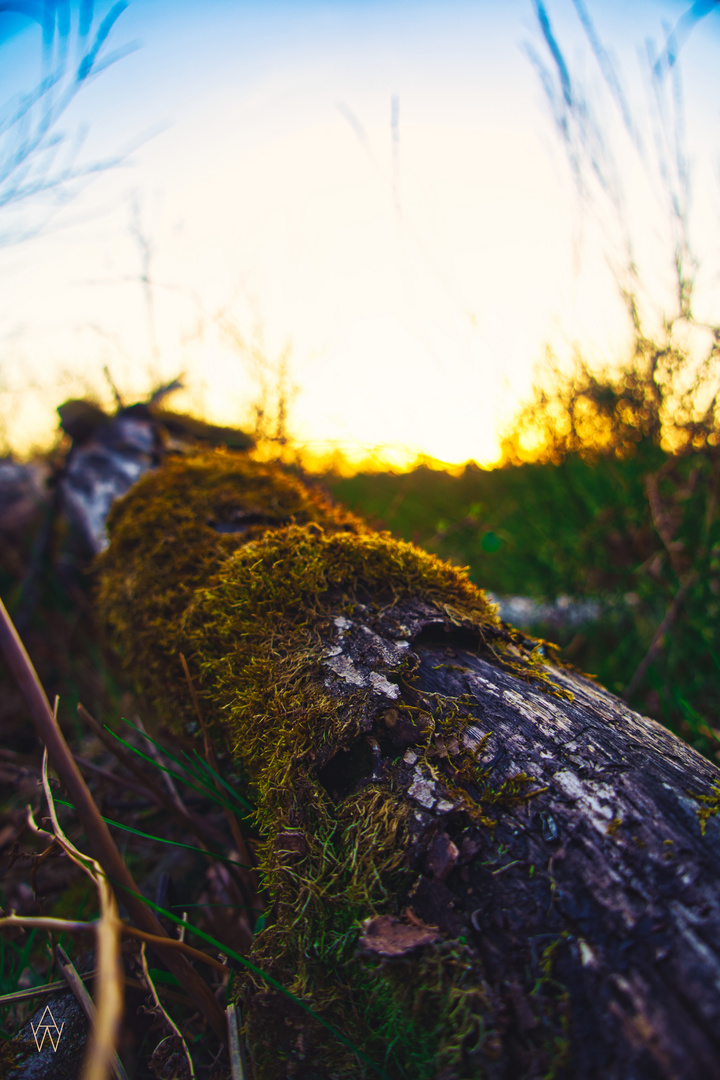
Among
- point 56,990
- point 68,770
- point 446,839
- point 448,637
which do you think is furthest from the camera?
point 448,637

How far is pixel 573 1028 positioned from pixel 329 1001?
0.46 m

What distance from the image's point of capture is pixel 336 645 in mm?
1275

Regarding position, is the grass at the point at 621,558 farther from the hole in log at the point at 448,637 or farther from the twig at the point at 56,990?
the twig at the point at 56,990

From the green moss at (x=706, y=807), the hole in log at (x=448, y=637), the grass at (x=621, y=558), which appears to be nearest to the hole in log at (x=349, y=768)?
the hole in log at (x=448, y=637)

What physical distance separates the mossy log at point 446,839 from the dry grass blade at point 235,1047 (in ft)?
0.13

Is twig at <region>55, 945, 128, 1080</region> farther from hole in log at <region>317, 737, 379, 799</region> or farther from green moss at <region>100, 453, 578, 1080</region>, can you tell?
hole in log at <region>317, 737, 379, 799</region>

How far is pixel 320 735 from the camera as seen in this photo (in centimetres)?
112

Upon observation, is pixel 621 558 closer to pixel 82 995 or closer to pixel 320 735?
pixel 320 735

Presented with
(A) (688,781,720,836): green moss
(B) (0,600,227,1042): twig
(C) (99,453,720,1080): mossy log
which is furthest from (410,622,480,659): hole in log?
(B) (0,600,227,1042): twig

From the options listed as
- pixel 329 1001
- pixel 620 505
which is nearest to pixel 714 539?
pixel 620 505

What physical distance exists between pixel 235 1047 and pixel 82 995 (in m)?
0.39

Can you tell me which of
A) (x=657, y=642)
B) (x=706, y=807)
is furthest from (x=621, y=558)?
(x=706, y=807)

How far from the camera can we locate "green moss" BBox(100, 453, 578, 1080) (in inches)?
32.9

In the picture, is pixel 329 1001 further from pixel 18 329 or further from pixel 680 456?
pixel 18 329
